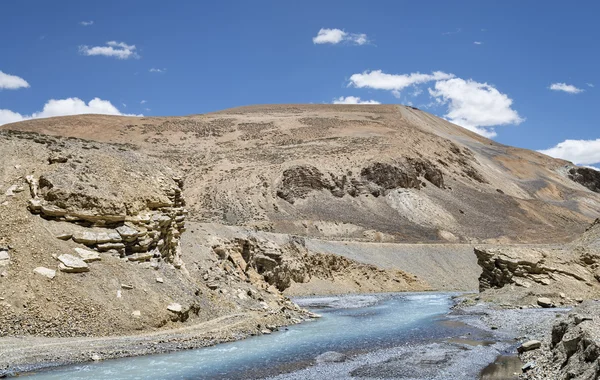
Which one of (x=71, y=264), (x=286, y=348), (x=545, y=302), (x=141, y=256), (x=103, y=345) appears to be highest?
(x=141, y=256)

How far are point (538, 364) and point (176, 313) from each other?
11504mm

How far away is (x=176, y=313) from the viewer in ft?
63.6

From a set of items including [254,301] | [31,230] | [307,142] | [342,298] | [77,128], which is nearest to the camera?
[31,230]

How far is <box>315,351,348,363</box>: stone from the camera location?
1610 cm

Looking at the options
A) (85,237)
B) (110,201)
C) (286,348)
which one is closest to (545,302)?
(286,348)

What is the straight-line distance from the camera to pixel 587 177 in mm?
129625

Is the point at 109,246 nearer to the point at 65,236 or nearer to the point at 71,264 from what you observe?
the point at 65,236

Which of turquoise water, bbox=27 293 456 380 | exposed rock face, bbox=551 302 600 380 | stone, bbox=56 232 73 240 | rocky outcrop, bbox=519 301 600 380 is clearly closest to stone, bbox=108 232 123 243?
stone, bbox=56 232 73 240

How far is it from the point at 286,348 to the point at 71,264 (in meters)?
7.34

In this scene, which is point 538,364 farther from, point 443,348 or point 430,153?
point 430,153

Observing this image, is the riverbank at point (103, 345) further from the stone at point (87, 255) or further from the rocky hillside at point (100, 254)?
the stone at point (87, 255)

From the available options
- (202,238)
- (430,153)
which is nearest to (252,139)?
(430,153)

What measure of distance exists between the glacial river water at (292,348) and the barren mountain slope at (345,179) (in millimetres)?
27049

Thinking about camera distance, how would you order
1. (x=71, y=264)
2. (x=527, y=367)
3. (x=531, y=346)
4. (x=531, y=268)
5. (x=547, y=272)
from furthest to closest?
(x=531, y=268) < (x=547, y=272) < (x=71, y=264) < (x=531, y=346) < (x=527, y=367)
